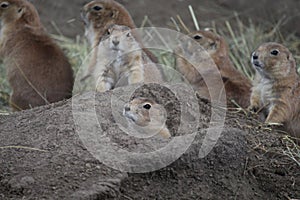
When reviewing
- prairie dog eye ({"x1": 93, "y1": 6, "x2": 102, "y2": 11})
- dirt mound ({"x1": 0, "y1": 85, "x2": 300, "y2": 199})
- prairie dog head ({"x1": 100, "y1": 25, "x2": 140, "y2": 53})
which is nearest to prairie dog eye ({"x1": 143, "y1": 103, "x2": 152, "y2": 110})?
dirt mound ({"x1": 0, "y1": 85, "x2": 300, "y2": 199})

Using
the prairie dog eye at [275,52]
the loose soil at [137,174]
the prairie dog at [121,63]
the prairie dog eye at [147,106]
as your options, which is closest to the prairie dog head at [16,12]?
the prairie dog at [121,63]

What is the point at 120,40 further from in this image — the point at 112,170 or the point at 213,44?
the point at 112,170

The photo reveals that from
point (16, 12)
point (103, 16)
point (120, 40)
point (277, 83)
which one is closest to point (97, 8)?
point (103, 16)

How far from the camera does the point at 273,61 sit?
686cm

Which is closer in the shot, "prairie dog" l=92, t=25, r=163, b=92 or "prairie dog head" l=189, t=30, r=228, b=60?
"prairie dog" l=92, t=25, r=163, b=92

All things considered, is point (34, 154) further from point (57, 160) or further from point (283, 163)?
point (283, 163)

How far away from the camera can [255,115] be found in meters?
6.86

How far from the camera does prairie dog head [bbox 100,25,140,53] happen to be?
6.70m

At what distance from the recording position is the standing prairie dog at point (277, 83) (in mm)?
6797

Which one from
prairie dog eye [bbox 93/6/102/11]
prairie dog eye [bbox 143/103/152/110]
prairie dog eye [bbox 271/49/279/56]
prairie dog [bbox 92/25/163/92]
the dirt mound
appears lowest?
the dirt mound

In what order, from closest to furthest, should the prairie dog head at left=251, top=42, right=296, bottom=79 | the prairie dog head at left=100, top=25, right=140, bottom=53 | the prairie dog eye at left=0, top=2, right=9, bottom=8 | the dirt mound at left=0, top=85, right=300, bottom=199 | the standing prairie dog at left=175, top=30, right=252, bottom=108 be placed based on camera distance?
the dirt mound at left=0, top=85, right=300, bottom=199 → the prairie dog head at left=100, top=25, right=140, bottom=53 → the prairie dog head at left=251, top=42, right=296, bottom=79 → the standing prairie dog at left=175, top=30, right=252, bottom=108 → the prairie dog eye at left=0, top=2, right=9, bottom=8

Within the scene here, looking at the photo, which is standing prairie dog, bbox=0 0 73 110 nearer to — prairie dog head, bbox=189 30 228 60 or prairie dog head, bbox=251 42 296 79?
prairie dog head, bbox=189 30 228 60

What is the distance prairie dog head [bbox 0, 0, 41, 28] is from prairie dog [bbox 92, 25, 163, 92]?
124 cm

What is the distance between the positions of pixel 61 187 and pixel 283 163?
1816 millimetres
